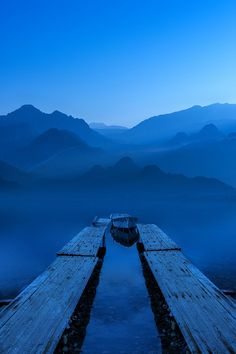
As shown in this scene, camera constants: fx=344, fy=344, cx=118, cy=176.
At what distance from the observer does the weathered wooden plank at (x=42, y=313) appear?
44.0ft

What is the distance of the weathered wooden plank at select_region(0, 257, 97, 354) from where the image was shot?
13422 mm

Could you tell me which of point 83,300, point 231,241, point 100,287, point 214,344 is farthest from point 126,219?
point 214,344

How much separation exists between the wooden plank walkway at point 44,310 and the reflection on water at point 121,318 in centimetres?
169

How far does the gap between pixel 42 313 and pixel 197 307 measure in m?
7.68

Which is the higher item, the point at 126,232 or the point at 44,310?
the point at 126,232

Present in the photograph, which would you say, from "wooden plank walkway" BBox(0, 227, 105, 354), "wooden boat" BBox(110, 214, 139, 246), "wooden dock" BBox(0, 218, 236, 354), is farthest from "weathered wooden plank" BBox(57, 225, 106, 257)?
"wooden plank walkway" BBox(0, 227, 105, 354)

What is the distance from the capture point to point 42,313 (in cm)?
1653

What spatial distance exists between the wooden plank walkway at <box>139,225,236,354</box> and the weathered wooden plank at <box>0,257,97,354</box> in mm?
5280

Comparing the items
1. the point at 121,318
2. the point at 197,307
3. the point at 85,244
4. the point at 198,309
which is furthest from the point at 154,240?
the point at 198,309

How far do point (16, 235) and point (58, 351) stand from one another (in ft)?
165

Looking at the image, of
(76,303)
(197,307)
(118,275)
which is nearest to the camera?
(197,307)

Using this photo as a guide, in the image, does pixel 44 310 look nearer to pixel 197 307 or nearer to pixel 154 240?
pixel 197 307

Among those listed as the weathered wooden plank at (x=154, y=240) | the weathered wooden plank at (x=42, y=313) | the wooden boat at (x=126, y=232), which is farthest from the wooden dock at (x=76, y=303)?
the wooden boat at (x=126, y=232)

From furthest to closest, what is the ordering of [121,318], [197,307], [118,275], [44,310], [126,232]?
[126,232]
[118,275]
[121,318]
[197,307]
[44,310]
